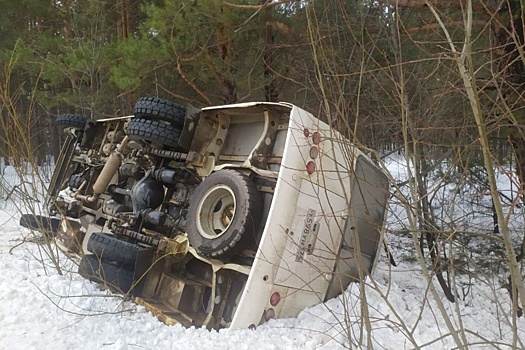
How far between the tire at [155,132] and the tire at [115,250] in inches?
44.4

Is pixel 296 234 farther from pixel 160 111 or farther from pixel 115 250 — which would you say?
pixel 160 111

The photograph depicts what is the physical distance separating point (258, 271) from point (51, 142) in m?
19.9

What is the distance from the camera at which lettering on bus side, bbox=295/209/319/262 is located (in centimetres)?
368

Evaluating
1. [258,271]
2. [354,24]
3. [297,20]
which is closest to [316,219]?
[258,271]

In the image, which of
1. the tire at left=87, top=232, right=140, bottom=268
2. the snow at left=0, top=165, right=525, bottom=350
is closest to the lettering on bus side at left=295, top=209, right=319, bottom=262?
the snow at left=0, top=165, right=525, bottom=350

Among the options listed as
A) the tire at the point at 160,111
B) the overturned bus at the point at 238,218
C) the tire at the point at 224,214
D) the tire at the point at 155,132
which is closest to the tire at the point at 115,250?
the overturned bus at the point at 238,218

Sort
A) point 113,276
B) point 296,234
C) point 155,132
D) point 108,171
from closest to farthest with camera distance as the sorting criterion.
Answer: point 296,234
point 113,276
point 155,132
point 108,171

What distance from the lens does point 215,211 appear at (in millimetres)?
4246

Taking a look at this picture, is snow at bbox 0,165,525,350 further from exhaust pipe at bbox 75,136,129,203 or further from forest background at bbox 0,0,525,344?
exhaust pipe at bbox 75,136,129,203

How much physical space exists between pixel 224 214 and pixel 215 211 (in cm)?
9

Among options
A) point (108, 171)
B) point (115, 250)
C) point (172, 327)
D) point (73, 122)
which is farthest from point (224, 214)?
point (73, 122)

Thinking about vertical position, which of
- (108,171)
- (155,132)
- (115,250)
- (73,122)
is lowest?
(115,250)

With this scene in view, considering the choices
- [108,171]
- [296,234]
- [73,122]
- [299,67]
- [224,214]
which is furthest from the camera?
[299,67]

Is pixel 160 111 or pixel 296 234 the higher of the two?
pixel 160 111
